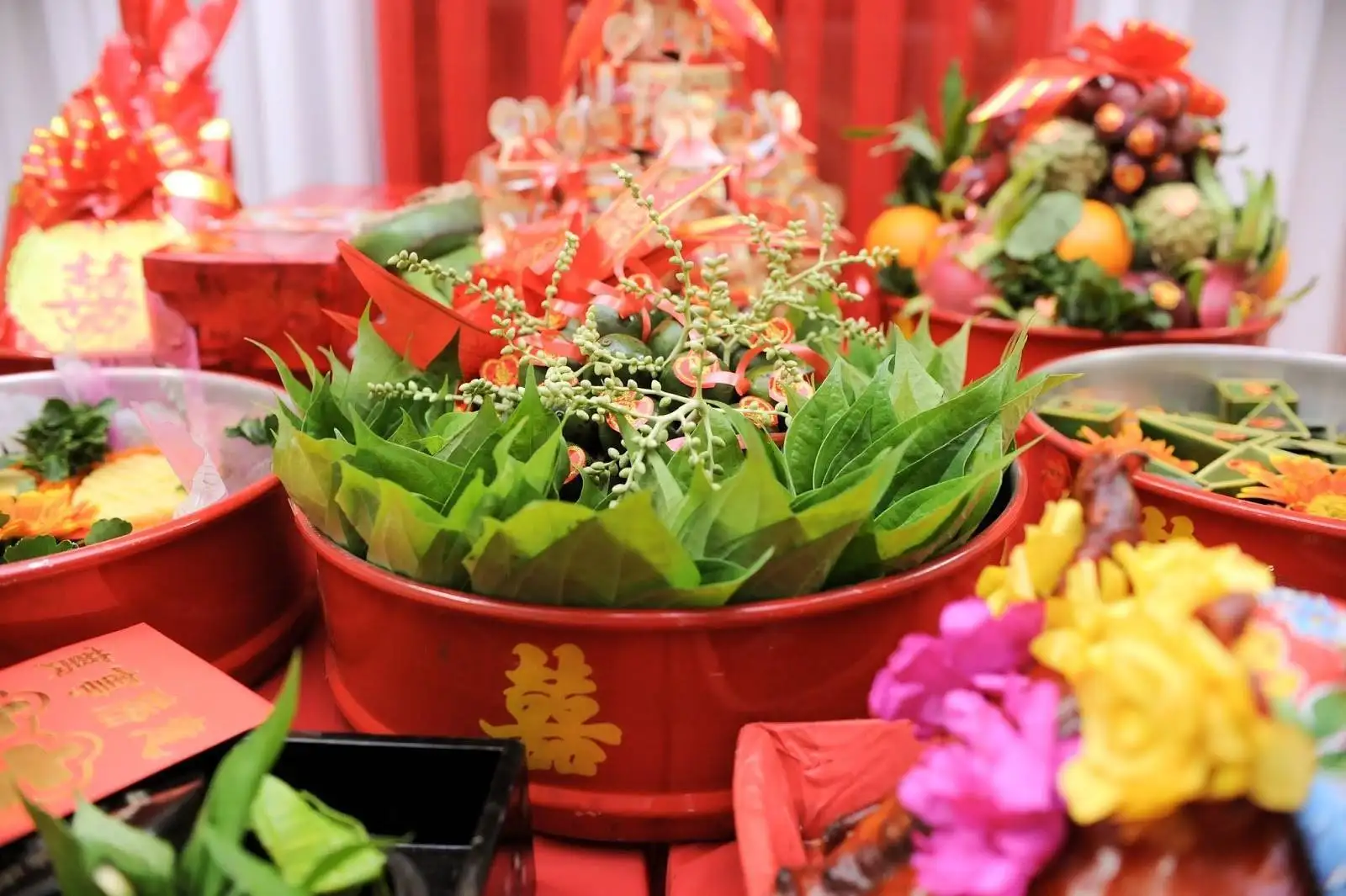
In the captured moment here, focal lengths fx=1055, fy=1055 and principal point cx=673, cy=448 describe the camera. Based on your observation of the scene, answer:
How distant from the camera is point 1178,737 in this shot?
0.27 m

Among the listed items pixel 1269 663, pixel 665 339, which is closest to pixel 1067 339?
pixel 665 339

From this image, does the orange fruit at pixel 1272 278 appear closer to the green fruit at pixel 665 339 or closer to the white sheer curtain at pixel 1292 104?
the white sheer curtain at pixel 1292 104

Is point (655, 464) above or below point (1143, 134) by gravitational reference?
below

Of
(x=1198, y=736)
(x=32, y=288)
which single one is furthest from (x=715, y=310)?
(x=32, y=288)

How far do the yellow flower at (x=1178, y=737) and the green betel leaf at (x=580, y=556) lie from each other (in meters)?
0.19

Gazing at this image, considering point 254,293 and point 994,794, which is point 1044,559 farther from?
point 254,293

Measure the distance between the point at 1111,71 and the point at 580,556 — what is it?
91cm

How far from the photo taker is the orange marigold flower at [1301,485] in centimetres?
61

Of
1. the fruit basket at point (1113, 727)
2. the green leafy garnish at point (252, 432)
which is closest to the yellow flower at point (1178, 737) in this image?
the fruit basket at point (1113, 727)

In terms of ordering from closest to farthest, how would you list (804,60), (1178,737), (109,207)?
(1178,737) → (109,207) → (804,60)

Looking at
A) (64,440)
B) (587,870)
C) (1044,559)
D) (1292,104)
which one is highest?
(1292,104)

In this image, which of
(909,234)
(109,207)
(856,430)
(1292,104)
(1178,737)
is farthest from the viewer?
(1292,104)

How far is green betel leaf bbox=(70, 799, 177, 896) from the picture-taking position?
326 mm

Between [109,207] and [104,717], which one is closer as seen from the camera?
[104,717]
